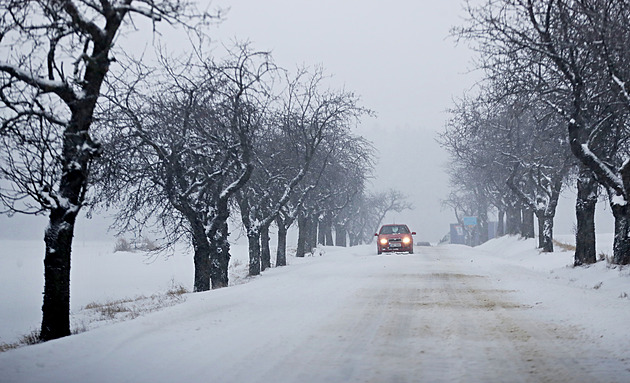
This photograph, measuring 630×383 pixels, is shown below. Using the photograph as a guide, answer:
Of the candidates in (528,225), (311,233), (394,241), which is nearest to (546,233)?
(528,225)

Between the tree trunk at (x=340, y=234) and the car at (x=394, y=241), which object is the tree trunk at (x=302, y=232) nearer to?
the car at (x=394, y=241)

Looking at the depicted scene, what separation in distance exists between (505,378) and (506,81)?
41.4 feet

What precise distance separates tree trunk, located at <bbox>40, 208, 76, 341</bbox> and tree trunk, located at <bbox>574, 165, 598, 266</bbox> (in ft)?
51.7

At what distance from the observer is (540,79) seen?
57.7 feet

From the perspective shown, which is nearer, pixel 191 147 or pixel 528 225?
pixel 191 147

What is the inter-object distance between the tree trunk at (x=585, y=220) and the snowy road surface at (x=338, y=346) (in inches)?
343

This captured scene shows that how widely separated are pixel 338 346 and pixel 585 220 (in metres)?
16.0

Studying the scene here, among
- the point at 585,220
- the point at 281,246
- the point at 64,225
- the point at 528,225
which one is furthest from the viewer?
the point at 528,225

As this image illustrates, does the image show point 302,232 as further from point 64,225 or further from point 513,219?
point 64,225

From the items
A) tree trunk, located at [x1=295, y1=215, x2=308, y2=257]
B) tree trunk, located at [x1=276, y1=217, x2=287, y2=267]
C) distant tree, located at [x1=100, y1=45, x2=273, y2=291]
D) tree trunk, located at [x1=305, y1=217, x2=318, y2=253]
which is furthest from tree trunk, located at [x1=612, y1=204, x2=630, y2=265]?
tree trunk, located at [x1=305, y1=217, x2=318, y2=253]

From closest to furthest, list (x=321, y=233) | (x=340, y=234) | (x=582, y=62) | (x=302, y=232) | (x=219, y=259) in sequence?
(x=582, y=62), (x=219, y=259), (x=302, y=232), (x=321, y=233), (x=340, y=234)

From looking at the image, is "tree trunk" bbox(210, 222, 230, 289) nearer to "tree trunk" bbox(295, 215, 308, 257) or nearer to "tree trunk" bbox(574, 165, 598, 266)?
"tree trunk" bbox(574, 165, 598, 266)

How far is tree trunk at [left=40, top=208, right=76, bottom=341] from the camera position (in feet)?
37.2

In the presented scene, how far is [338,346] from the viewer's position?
7867mm
